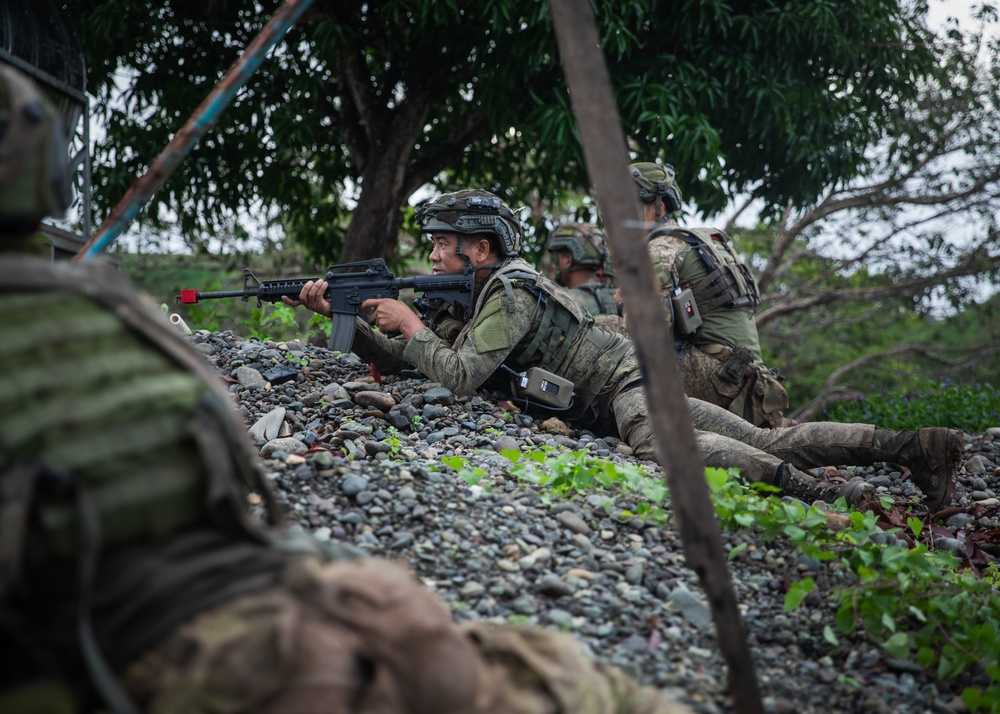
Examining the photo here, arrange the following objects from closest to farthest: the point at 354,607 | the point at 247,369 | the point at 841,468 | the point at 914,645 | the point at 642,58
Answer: the point at 354,607 → the point at 914,645 → the point at 247,369 → the point at 841,468 → the point at 642,58

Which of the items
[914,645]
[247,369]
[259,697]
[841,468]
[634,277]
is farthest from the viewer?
[841,468]

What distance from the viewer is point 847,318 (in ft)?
48.1

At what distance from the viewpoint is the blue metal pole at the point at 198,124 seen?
3.03m

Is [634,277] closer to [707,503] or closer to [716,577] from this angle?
[707,503]

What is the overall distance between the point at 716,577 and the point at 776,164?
7.85m

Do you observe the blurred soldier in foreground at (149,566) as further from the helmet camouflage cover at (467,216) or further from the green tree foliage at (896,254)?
the green tree foliage at (896,254)

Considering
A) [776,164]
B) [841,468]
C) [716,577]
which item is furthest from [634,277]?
[776,164]

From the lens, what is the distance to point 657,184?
6.91m

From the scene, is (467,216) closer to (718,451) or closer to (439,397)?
(439,397)

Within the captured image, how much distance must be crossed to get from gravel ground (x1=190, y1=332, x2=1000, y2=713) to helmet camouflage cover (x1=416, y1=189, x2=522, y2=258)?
1.80 metres

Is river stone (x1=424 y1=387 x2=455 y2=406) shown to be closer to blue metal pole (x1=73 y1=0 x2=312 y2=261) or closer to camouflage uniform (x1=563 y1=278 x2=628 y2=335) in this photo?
blue metal pole (x1=73 y1=0 x2=312 y2=261)

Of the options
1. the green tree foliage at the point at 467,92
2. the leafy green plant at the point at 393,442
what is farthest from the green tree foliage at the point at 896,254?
the leafy green plant at the point at 393,442

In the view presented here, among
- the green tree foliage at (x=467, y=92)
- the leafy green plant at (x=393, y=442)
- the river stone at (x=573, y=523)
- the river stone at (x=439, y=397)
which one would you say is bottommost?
the river stone at (x=573, y=523)

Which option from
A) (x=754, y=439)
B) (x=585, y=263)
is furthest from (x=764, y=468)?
(x=585, y=263)
